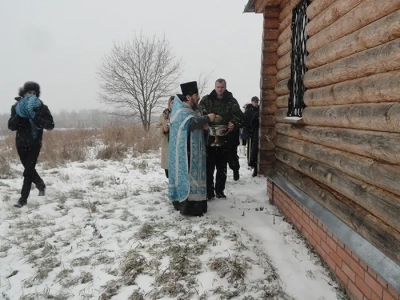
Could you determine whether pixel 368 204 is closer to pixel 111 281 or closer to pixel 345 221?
pixel 345 221

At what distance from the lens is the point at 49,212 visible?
4.63 metres

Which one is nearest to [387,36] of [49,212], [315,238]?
[315,238]

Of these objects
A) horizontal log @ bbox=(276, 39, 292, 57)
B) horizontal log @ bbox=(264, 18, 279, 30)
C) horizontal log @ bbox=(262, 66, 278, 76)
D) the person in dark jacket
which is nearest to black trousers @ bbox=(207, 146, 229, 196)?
horizontal log @ bbox=(262, 66, 278, 76)

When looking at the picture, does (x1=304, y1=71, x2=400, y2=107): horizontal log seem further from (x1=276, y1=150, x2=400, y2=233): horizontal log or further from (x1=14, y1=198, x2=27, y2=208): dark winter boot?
(x1=14, y1=198, x2=27, y2=208): dark winter boot

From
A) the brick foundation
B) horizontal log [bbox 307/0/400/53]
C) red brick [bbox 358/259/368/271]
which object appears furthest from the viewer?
red brick [bbox 358/259/368/271]

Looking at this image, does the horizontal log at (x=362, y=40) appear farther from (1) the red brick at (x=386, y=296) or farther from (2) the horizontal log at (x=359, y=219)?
(1) the red brick at (x=386, y=296)

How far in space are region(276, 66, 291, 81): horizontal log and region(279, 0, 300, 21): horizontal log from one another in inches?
31.1

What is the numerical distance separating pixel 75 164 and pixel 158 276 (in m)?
6.72

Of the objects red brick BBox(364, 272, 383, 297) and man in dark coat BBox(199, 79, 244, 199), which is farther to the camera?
man in dark coat BBox(199, 79, 244, 199)

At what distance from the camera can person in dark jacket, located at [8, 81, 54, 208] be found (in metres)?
4.70

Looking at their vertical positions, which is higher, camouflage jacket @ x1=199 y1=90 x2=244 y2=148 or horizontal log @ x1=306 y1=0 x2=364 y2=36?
horizontal log @ x1=306 y1=0 x2=364 y2=36

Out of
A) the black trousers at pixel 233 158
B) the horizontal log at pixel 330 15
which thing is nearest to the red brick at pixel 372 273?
the horizontal log at pixel 330 15

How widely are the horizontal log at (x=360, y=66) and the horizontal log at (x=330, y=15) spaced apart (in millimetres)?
403

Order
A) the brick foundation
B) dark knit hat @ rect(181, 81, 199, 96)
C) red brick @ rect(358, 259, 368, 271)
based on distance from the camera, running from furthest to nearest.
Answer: dark knit hat @ rect(181, 81, 199, 96)
red brick @ rect(358, 259, 368, 271)
the brick foundation
